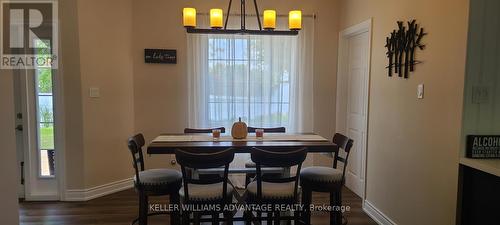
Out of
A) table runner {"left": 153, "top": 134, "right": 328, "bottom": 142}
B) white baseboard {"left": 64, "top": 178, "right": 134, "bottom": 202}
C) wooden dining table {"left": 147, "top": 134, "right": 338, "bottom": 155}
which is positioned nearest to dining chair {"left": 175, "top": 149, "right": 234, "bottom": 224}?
wooden dining table {"left": 147, "top": 134, "right": 338, "bottom": 155}

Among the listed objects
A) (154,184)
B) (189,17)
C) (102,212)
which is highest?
(189,17)

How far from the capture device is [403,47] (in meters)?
2.97

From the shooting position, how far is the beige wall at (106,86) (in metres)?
3.94

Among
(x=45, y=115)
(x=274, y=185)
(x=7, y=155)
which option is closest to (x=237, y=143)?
(x=274, y=185)

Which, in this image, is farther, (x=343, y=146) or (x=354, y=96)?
(x=354, y=96)

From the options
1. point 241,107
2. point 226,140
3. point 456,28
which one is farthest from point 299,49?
point 456,28

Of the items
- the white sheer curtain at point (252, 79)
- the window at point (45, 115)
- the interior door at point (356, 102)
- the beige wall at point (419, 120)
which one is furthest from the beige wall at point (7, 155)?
the interior door at point (356, 102)

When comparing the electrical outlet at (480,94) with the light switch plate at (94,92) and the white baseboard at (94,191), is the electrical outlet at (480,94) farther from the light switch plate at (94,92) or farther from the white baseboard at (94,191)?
the white baseboard at (94,191)

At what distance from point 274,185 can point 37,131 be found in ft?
9.93

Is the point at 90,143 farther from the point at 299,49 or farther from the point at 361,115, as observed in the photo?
the point at 361,115

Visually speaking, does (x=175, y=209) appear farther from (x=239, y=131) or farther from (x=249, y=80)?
(x=249, y=80)

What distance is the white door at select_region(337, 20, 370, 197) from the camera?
4.09 m

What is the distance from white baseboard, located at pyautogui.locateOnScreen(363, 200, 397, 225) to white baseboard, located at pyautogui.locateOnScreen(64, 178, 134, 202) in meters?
3.05

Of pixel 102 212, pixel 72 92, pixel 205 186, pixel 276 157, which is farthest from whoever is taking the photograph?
pixel 72 92
